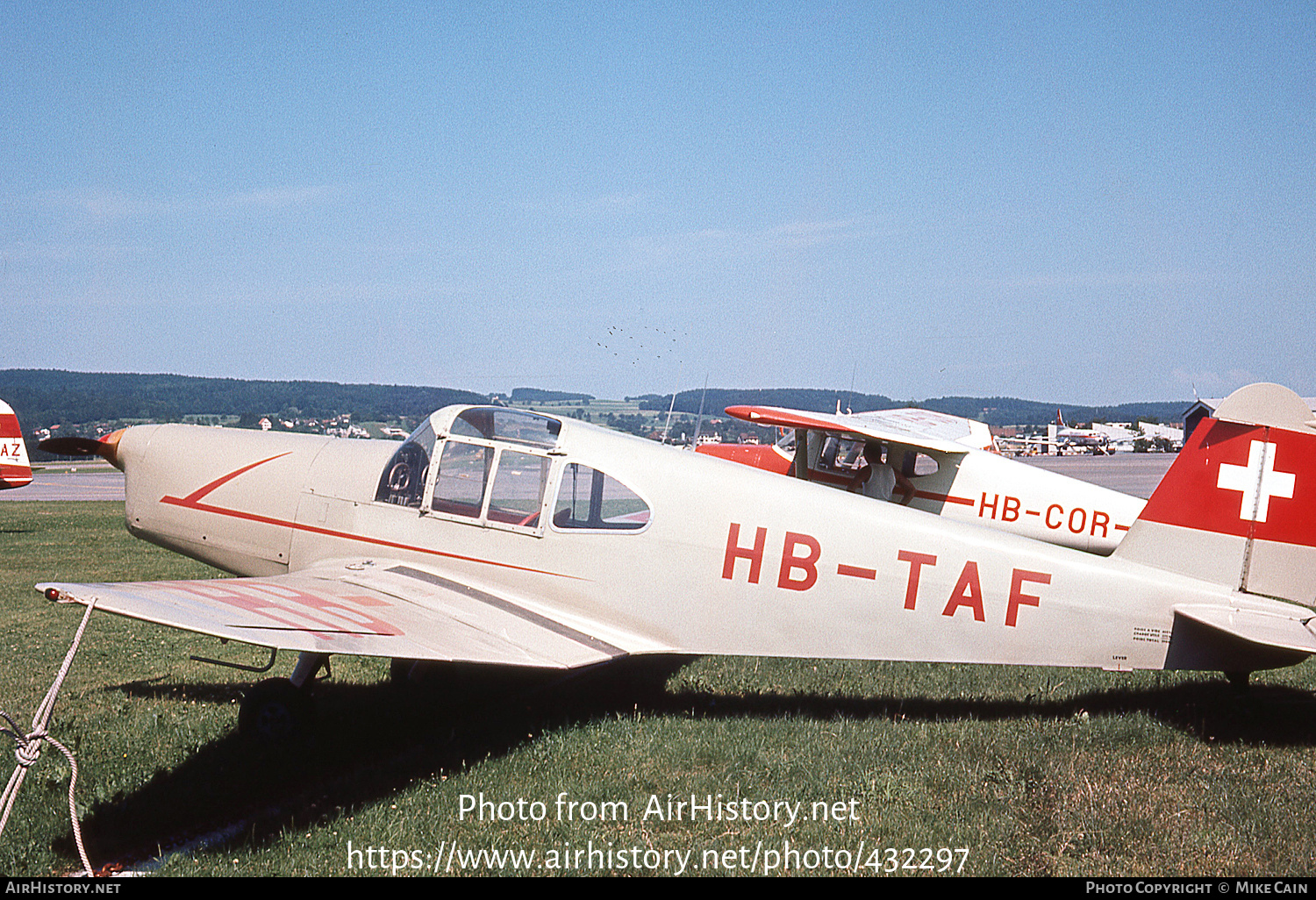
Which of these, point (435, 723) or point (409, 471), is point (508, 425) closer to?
point (409, 471)

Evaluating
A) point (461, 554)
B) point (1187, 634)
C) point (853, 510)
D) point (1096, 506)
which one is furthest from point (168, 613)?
point (1096, 506)

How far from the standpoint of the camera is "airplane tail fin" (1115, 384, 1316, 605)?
5.11 m

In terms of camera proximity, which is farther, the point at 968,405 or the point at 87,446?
the point at 968,405

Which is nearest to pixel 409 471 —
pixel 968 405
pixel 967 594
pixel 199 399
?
pixel 967 594

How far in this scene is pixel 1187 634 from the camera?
495 cm

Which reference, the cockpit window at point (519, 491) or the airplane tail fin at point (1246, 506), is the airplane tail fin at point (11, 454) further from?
the airplane tail fin at point (1246, 506)

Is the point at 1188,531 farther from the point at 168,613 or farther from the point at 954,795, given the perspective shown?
the point at 168,613

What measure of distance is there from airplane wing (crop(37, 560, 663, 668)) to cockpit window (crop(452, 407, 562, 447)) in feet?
3.14

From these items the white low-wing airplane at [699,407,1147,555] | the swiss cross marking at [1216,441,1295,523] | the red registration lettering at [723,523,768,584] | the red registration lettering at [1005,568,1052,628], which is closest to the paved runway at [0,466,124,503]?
the white low-wing airplane at [699,407,1147,555]

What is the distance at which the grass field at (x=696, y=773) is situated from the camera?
3807 mm

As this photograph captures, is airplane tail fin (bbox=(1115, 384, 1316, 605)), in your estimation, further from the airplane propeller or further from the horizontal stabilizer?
the airplane propeller

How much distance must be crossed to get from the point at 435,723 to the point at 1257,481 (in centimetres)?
522

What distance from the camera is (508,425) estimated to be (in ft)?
19.0

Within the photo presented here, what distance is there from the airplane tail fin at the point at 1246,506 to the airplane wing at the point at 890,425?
17.6 feet
